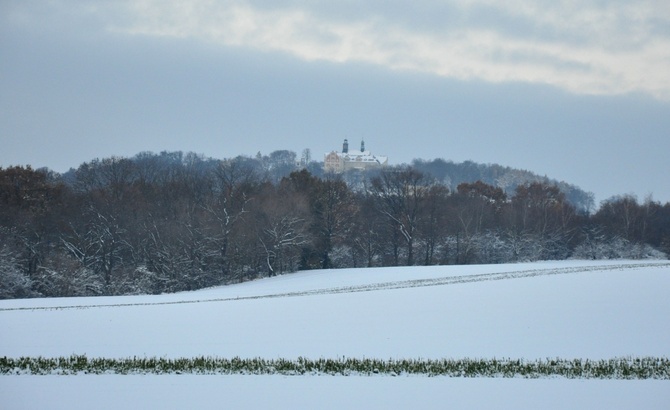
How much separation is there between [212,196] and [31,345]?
53.5 meters

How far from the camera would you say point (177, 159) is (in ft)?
633

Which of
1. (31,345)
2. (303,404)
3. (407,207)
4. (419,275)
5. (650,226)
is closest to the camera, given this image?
(303,404)

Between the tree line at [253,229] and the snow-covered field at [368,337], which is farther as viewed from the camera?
the tree line at [253,229]

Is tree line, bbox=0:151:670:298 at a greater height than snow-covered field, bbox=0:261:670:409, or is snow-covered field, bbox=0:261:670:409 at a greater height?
tree line, bbox=0:151:670:298

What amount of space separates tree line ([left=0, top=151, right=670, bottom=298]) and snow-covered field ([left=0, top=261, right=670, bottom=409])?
14.1 meters

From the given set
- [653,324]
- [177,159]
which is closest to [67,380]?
[653,324]

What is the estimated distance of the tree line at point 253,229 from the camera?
57.0 m

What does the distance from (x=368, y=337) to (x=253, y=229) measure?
4103 centimetres

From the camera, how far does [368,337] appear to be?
23.5 metres

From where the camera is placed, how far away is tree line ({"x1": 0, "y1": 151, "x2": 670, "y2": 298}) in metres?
57.0

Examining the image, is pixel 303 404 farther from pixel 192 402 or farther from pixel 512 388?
pixel 512 388

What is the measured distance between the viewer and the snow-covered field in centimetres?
1471

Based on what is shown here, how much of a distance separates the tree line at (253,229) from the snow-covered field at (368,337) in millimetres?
14073

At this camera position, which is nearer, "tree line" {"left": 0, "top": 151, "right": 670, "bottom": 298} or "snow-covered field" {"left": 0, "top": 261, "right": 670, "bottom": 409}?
"snow-covered field" {"left": 0, "top": 261, "right": 670, "bottom": 409}
